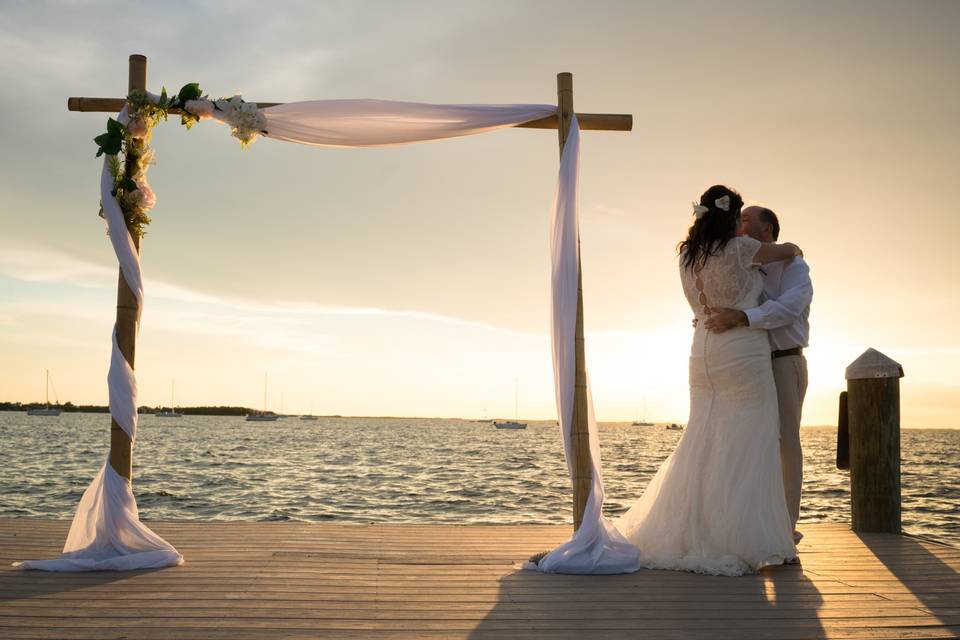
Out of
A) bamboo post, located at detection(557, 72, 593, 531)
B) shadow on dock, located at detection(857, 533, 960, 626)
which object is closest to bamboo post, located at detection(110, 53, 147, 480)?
bamboo post, located at detection(557, 72, 593, 531)

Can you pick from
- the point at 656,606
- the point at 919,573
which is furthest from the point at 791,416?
the point at 656,606

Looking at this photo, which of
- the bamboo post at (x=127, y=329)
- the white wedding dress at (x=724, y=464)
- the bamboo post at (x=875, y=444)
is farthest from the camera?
the bamboo post at (x=875, y=444)

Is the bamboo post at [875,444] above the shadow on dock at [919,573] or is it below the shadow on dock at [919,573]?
above

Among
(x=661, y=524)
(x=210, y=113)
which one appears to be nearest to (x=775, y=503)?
(x=661, y=524)

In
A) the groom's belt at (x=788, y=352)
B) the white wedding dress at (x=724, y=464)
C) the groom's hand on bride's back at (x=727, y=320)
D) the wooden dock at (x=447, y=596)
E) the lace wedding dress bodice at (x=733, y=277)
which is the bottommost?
the wooden dock at (x=447, y=596)

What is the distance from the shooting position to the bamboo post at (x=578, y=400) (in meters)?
4.73

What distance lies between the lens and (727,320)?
471cm

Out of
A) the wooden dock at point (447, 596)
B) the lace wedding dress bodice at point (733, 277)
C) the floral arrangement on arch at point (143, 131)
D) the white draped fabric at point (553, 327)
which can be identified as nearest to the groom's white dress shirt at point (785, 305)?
the lace wedding dress bodice at point (733, 277)

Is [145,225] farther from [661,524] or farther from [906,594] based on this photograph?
[906,594]

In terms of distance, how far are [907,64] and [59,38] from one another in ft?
34.7

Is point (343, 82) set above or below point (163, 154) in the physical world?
above

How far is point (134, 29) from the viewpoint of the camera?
6602 millimetres

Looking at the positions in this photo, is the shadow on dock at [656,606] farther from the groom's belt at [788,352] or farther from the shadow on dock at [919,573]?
the groom's belt at [788,352]

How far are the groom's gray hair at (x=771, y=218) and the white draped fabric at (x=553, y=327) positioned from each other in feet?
4.04
